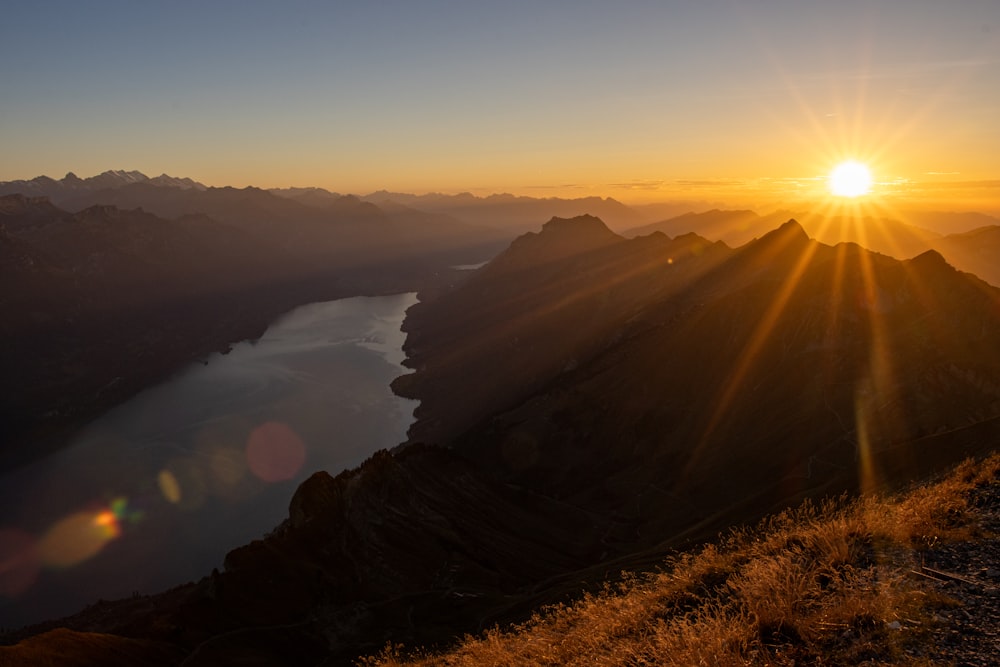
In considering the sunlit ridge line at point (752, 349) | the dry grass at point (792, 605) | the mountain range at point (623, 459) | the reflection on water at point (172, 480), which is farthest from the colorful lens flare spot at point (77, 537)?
the dry grass at point (792, 605)

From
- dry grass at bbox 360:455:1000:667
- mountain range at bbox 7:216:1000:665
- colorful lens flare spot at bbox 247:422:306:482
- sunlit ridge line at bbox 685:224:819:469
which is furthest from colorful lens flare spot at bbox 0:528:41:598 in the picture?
dry grass at bbox 360:455:1000:667

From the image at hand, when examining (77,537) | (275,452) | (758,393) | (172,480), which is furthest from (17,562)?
(758,393)

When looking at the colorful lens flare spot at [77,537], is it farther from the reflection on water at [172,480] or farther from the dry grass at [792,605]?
the dry grass at [792,605]

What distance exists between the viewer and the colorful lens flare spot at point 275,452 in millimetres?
118375

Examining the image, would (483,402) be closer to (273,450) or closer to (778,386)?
(273,450)

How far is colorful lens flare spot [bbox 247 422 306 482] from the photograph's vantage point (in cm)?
→ 11838

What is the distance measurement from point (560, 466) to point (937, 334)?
55.8m

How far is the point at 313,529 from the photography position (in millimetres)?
52812

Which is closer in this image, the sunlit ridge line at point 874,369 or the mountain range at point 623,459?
the mountain range at point 623,459

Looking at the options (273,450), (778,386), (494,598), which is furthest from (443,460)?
(273,450)

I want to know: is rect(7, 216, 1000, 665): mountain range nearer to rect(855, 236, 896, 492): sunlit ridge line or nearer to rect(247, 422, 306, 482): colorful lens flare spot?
rect(855, 236, 896, 492): sunlit ridge line

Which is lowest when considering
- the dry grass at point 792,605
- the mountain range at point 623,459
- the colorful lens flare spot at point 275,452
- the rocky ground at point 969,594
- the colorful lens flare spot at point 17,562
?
the colorful lens flare spot at point 17,562

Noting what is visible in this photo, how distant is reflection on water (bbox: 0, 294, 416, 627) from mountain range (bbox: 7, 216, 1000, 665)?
67.0 feet

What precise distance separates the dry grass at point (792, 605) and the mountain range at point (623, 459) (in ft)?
66.1
